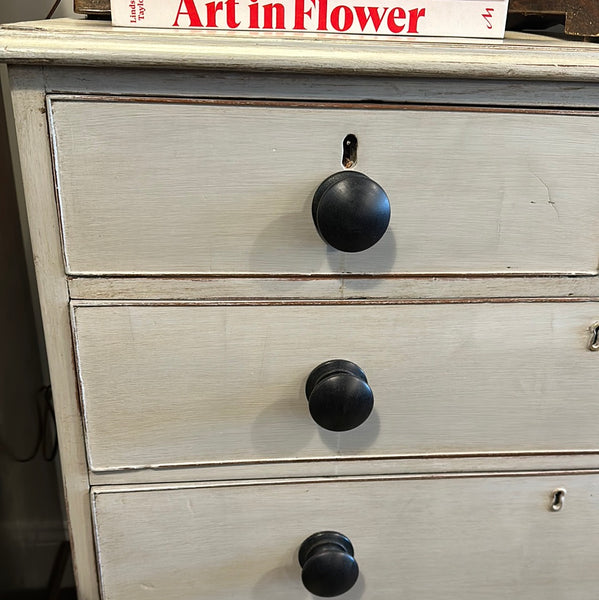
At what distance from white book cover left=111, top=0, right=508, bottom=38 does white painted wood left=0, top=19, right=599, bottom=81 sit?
0.03m

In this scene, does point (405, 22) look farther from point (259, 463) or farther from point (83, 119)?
point (259, 463)

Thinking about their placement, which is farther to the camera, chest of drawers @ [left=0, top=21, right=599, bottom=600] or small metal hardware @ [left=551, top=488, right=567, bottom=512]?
small metal hardware @ [left=551, top=488, right=567, bottom=512]

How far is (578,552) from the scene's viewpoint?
1.92ft

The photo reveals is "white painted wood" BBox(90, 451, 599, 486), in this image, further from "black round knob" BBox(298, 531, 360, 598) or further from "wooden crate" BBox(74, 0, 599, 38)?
"wooden crate" BBox(74, 0, 599, 38)

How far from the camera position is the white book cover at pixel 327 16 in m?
0.47

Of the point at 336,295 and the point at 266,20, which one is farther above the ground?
the point at 266,20

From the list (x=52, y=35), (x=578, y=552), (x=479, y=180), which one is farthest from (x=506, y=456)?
(x=52, y=35)

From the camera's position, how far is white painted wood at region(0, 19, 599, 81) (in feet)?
1.30

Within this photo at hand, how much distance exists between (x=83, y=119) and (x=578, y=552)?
58 cm

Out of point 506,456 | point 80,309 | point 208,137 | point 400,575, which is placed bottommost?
point 400,575

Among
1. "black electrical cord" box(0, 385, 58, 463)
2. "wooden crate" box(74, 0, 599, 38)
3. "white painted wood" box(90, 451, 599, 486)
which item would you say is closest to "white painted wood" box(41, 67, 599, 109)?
"wooden crate" box(74, 0, 599, 38)

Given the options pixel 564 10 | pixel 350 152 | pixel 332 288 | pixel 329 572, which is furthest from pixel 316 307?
pixel 564 10

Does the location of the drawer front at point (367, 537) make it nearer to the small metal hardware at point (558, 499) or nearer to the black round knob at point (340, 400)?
the small metal hardware at point (558, 499)

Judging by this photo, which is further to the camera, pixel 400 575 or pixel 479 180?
pixel 400 575
